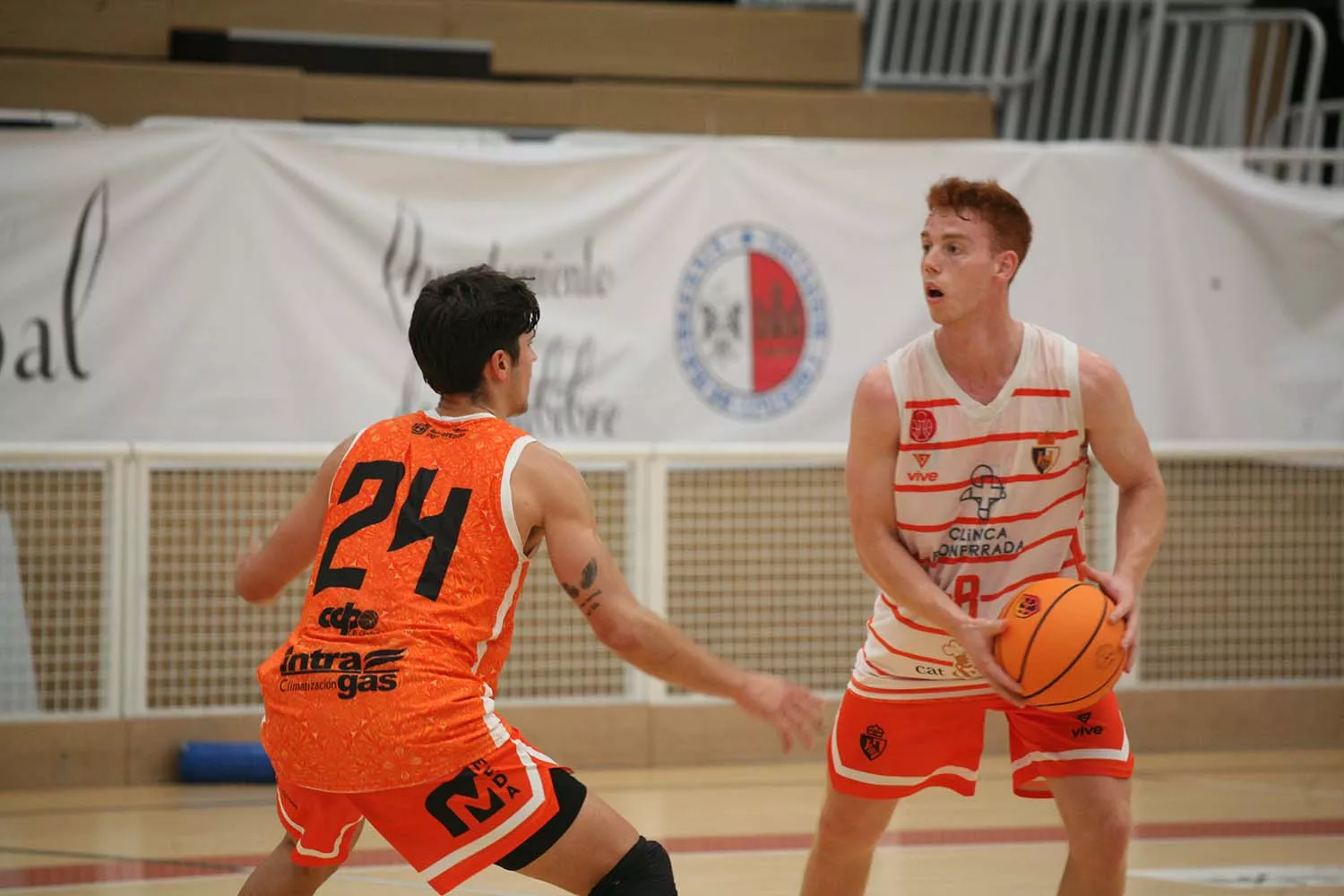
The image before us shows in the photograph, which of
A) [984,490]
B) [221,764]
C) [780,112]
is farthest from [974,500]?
[780,112]

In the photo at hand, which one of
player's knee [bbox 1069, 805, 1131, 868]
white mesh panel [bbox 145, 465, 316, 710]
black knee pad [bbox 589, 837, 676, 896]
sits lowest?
white mesh panel [bbox 145, 465, 316, 710]

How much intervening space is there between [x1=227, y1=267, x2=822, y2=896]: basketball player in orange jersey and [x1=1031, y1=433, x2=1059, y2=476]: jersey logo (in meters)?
1.08

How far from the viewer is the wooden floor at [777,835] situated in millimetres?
5617

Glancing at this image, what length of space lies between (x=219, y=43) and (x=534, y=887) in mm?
5589

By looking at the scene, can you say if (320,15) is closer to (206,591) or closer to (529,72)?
(529,72)

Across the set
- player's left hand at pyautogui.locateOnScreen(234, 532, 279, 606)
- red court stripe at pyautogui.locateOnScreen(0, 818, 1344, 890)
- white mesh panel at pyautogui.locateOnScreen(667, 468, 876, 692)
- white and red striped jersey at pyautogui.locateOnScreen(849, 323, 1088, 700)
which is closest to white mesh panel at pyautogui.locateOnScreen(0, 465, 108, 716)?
red court stripe at pyautogui.locateOnScreen(0, 818, 1344, 890)

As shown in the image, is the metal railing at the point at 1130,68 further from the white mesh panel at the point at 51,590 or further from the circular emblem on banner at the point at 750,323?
the white mesh panel at the point at 51,590

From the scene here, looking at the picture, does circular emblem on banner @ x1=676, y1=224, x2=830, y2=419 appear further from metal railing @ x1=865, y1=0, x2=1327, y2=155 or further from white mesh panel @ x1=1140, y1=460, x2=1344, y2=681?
metal railing @ x1=865, y1=0, x2=1327, y2=155

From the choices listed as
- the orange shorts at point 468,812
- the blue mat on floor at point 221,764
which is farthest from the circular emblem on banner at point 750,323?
the orange shorts at point 468,812

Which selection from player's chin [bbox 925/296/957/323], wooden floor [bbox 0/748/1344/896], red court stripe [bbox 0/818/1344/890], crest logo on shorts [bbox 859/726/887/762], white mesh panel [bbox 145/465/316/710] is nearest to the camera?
player's chin [bbox 925/296/957/323]

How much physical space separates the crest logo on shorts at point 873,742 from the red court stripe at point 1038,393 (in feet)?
2.83

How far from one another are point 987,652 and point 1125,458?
62cm

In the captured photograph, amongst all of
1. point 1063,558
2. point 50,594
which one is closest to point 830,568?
point 50,594

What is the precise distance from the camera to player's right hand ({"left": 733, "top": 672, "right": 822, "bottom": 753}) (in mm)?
3135
